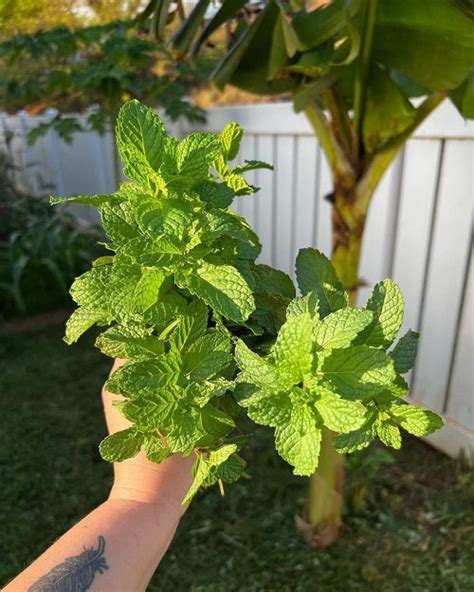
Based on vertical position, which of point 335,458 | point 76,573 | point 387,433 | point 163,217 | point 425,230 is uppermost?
point 163,217

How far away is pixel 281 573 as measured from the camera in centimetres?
158

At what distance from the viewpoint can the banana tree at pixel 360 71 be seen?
1.20 m

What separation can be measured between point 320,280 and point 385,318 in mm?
102

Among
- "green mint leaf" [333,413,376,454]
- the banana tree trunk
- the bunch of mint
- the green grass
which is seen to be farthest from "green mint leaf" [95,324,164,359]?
the green grass

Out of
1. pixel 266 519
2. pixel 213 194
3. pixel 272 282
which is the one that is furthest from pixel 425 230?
pixel 213 194

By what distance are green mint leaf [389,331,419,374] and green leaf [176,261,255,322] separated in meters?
0.19

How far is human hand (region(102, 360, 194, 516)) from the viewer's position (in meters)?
0.85

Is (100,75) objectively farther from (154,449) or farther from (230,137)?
(154,449)

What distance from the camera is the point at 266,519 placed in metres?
1.76

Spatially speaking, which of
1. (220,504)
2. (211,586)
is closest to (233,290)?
(211,586)

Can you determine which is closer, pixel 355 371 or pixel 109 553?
pixel 355 371

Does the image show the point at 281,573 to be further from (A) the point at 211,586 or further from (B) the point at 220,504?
(B) the point at 220,504

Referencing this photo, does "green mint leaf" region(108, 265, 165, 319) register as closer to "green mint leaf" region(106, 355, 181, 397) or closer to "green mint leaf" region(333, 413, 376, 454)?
"green mint leaf" region(106, 355, 181, 397)

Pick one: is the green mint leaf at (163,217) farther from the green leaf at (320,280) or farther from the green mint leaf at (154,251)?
the green leaf at (320,280)
